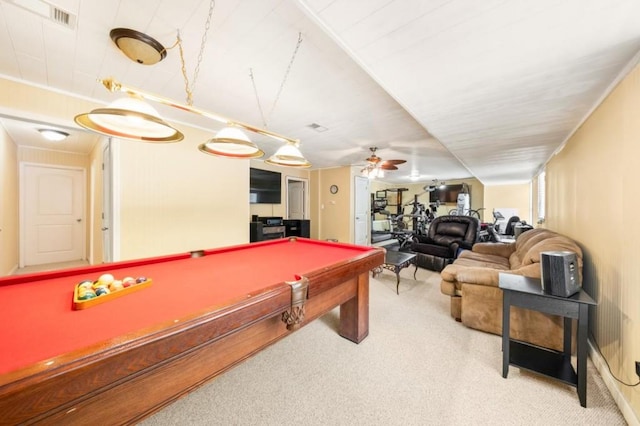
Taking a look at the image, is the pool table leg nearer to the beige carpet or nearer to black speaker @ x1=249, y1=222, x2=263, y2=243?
the beige carpet

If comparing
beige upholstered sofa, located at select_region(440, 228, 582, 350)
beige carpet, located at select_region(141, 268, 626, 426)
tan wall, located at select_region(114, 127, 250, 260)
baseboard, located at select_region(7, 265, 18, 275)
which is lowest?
beige carpet, located at select_region(141, 268, 626, 426)

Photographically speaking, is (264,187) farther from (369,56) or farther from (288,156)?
(369,56)

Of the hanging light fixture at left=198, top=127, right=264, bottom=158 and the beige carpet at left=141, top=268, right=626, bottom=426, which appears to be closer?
the beige carpet at left=141, top=268, right=626, bottom=426

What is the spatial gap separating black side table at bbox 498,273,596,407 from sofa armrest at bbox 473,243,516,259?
2168 millimetres

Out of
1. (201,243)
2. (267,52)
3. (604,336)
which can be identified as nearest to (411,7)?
(267,52)

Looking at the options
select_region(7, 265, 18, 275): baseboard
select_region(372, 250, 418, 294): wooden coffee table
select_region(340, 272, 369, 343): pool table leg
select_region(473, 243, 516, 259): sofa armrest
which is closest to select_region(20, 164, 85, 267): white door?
select_region(7, 265, 18, 275): baseboard

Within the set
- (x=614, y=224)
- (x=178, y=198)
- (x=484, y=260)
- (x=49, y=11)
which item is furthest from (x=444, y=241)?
(x=49, y=11)

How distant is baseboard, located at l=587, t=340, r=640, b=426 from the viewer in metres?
1.39

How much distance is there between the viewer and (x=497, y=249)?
393cm

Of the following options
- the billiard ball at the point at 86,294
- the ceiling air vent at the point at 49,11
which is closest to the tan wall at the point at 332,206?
the ceiling air vent at the point at 49,11

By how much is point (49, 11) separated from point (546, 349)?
4.46m

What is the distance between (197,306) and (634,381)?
99.7 inches

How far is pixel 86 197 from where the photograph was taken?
18.5 ft

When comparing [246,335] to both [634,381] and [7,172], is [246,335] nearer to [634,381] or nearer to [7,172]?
[634,381]
